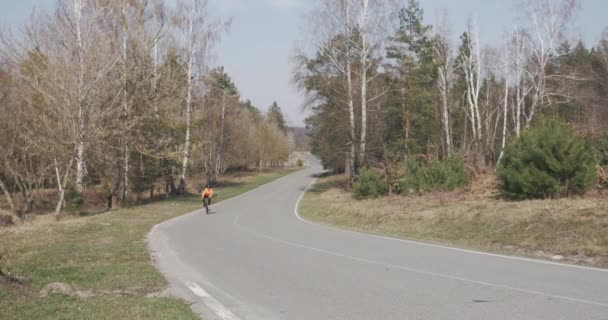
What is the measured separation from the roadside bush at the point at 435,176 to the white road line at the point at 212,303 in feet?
54.1

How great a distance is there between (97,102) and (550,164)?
20.7 metres

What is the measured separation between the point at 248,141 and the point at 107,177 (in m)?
40.7

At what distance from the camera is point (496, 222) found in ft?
50.1

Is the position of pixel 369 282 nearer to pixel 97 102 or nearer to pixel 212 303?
pixel 212 303

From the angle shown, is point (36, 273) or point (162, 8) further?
point (162, 8)

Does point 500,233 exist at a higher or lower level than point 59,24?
lower

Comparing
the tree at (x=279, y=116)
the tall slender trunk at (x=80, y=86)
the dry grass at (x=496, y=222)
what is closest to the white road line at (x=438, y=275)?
the dry grass at (x=496, y=222)

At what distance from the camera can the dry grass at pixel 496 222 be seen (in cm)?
1222

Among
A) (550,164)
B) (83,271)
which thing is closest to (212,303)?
(83,271)

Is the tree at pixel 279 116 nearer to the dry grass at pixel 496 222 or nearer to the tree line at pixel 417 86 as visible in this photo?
the tree line at pixel 417 86

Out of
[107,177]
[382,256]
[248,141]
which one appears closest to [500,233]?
[382,256]

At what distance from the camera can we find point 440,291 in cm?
809

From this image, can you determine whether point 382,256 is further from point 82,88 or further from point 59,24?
point 59,24

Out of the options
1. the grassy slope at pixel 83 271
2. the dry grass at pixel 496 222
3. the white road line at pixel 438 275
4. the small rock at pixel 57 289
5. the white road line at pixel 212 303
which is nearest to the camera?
the grassy slope at pixel 83 271
